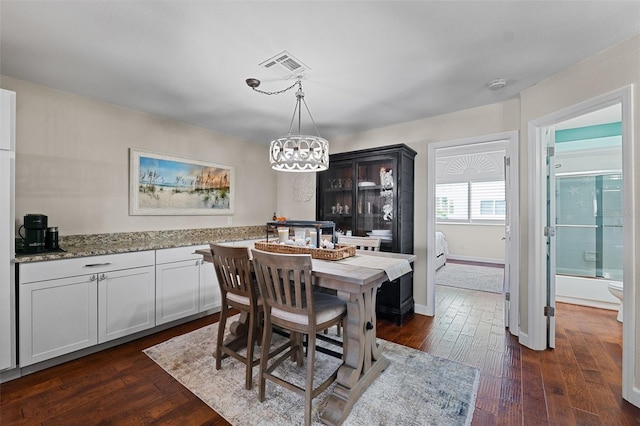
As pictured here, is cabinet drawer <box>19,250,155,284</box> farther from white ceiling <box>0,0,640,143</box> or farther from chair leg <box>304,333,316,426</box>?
chair leg <box>304,333,316,426</box>

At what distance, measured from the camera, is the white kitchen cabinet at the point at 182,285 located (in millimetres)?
2828

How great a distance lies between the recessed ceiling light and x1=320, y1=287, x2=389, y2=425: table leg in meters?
2.15

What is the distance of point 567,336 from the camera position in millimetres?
2787

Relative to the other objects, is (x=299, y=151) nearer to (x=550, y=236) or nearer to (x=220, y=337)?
(x=220, y=337)

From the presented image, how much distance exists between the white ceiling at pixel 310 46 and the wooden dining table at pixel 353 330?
1.55 meters

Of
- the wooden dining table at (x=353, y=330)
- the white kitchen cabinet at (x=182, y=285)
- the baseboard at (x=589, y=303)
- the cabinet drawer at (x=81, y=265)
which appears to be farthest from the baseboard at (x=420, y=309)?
the cabinet drawer at (x=81, y=265)

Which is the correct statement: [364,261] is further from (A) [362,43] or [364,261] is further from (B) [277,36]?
(B) [277,36]

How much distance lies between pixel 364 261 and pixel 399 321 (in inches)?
57.9

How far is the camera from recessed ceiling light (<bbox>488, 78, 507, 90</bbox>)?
241 cm

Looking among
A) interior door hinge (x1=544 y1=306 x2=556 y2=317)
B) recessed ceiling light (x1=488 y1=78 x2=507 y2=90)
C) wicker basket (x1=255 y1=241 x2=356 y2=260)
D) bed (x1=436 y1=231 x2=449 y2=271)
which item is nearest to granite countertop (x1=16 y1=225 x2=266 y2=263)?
wicker basket (x1=255 y1=241 x2=356 y2=260)

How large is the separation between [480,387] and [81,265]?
3332 millimetres

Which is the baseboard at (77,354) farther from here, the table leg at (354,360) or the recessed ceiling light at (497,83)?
the recessed ceiling light at (497,83)

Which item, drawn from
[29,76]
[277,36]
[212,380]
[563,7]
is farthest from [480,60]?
[29,76]

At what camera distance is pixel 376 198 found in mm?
3492
